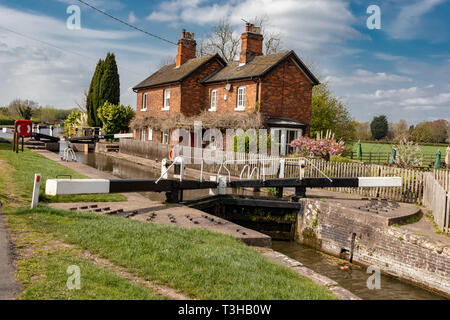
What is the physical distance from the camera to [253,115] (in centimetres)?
2558

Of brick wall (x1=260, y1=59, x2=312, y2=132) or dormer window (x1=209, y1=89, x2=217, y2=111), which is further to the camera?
dormer window (x1=209, y1=89, x2=217, y2=111)

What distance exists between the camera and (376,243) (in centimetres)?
1127

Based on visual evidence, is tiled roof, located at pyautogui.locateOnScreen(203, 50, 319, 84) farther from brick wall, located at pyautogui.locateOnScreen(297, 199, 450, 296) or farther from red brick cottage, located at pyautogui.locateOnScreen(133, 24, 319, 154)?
brick wall, located at pyautogui.locateOnScreen(297, 199, 450, 296)

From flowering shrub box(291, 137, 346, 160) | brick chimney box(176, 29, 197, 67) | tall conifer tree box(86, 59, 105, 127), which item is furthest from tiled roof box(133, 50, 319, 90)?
tall conifer tree box(86, 59, 105, 127)

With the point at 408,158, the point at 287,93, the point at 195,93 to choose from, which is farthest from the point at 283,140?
the point at 195,93

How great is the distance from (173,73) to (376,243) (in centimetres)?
2713

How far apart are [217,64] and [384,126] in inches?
2238

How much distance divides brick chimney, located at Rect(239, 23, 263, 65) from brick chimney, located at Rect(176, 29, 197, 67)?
788 cm

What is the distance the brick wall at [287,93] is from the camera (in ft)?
87.4

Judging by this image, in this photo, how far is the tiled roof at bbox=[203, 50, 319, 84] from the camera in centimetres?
2650

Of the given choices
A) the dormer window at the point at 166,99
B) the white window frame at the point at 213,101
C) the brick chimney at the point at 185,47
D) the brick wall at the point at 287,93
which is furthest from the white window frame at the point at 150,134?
the brick wall at the point at 287,93

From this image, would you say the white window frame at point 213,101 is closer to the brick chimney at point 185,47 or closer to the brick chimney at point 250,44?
the brick chimney at point 250,44

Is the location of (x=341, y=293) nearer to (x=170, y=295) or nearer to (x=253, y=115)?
(x=170, y=295)

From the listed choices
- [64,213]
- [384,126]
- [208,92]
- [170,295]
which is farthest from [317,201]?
[384,126]
